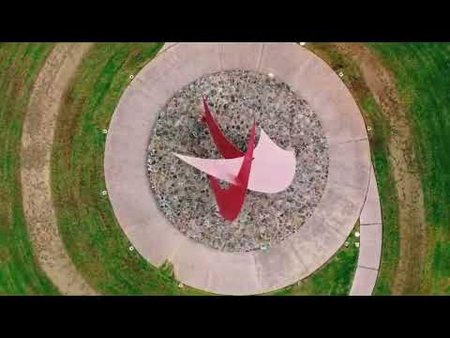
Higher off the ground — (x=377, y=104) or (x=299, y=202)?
(x=377, y=104)

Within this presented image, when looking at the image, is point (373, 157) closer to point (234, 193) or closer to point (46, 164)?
point (234, 193)

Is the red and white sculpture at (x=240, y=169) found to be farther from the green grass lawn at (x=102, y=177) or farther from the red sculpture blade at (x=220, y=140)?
the green grass lawn at (x=102, y=177)

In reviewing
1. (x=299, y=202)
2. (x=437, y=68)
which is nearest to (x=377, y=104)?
(x=437, y=68)

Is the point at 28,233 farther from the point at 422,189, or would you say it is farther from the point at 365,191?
the point at 422,189

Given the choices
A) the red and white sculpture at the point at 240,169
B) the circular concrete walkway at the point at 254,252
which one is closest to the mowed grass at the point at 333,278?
the circular concrete walkway at the point at 254,252

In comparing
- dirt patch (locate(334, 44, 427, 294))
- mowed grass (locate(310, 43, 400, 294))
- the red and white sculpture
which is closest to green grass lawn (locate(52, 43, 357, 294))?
the red and white sculpture

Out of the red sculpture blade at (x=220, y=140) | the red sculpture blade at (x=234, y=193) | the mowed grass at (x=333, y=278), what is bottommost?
the mowed grass at (x=333, y=278)

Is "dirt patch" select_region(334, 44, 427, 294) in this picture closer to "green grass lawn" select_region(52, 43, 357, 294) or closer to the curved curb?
the curved curb

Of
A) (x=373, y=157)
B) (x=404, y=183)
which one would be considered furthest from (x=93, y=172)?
(x=404, y=183)
